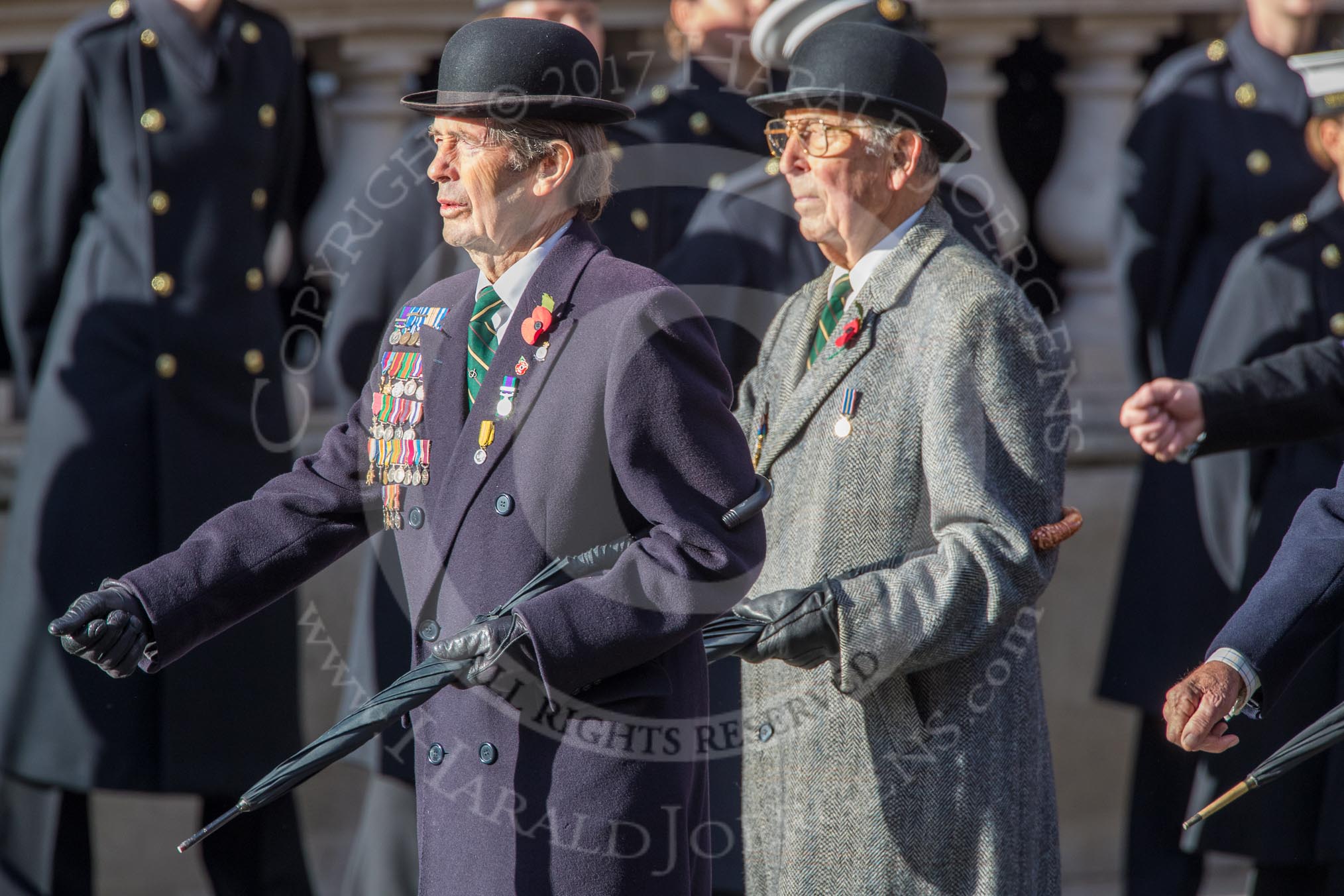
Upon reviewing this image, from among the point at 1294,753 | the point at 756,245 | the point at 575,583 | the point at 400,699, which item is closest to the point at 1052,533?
the point at 1294,753

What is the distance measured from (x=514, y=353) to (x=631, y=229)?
1593 millimetres

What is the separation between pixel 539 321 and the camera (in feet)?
8.76

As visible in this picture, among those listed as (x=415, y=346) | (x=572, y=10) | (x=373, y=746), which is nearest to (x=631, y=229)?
(x=572, y=10)

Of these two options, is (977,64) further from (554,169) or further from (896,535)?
(554,169)

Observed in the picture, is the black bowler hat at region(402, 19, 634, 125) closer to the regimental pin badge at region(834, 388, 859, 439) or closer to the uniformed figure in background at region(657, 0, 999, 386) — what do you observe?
the regimental pin badge at region(834, 388, 859, 439)

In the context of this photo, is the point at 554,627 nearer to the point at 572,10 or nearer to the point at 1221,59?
the point at 572,10

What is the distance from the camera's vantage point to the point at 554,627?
2.48m

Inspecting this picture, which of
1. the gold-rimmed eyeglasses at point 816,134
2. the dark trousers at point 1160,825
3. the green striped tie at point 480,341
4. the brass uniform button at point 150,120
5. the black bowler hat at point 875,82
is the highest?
the black bowler hat at point 875,82

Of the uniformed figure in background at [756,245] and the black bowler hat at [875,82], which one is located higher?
the black bowler hat at [875,82]

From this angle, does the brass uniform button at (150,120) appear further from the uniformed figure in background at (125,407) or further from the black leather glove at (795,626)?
the black leather glove at (795,626)

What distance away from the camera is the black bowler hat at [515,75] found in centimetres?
267

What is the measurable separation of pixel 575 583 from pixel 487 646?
14cm

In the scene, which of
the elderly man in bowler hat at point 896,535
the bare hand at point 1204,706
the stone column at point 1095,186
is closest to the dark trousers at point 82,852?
the elderly man in bowler hat at point 896,535

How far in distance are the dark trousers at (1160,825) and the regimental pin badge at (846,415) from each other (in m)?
1.96
